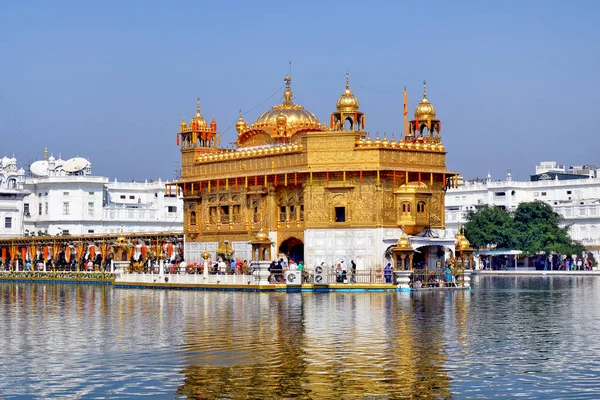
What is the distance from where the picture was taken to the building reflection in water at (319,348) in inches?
740

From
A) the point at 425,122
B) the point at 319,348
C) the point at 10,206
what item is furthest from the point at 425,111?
the point at 10,206

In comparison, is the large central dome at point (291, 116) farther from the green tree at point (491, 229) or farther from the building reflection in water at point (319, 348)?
the green tree at point (491, 229)

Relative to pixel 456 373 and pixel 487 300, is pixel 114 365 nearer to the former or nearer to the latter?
pixel 456 373

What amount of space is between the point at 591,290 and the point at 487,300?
487 inches

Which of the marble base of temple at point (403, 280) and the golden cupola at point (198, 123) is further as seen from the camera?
the golden cupola at point (198, 123)

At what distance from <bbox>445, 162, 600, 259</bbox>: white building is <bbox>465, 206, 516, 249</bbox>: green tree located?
7281 mm

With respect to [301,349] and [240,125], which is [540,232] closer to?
[240,125]

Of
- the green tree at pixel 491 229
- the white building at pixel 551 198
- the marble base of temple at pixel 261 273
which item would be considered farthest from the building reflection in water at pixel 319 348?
the white building at pixel 551 198

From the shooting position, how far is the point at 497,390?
60.4ft

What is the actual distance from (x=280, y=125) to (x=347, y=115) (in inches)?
248

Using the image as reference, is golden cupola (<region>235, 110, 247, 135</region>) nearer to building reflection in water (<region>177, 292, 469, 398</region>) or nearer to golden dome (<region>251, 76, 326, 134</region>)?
golden dome (<region>251, 76, 326, 134</region>)

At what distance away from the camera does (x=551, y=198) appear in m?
111

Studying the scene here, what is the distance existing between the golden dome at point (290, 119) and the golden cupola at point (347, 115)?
18.1ft

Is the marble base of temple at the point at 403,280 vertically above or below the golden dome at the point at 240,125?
below
